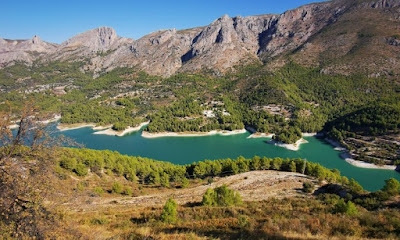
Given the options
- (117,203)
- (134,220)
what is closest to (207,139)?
(117,203)

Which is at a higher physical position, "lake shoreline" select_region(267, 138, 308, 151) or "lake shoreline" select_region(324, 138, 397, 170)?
"lake shoreline" select_region(267, 138, 308, 151)

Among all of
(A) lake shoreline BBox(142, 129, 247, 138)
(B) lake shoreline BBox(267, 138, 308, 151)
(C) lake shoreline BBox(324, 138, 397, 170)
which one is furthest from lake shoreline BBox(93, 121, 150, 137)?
(C) lake shoreline BBox(324, 138, 397, 170)

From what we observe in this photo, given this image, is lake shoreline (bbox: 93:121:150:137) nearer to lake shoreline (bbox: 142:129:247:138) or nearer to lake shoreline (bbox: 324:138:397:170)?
lake shoreline (bbox: 142:129:247:138)

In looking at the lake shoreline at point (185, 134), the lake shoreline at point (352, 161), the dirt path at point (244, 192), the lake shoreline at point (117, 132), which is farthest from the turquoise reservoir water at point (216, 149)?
the dirt path at point (244, 192)

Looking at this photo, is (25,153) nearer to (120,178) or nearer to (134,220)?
(134,220)

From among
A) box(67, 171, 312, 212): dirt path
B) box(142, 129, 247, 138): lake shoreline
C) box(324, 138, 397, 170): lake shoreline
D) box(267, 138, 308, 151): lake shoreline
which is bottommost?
box(324, 138, 397, 170): lake shoreline

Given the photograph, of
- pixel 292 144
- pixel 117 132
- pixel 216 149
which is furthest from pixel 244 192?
pixel 117 132

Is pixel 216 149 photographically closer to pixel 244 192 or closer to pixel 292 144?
pixel 292 144
